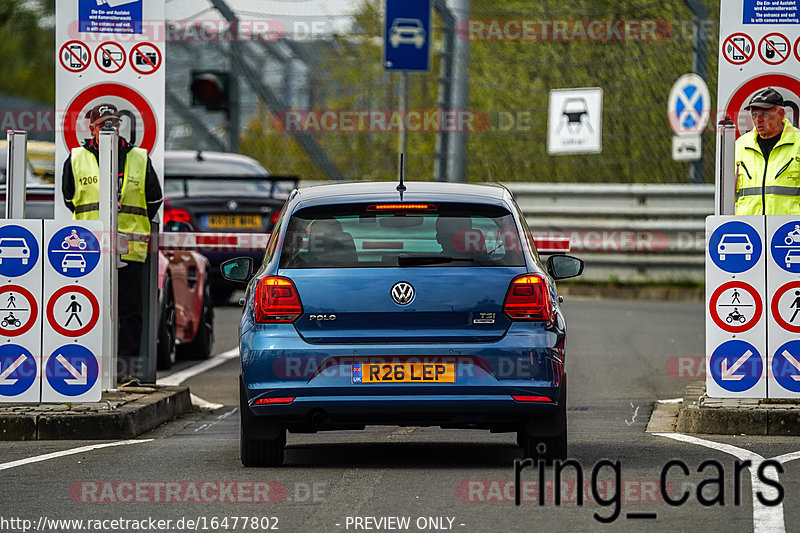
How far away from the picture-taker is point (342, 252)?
30.7ft

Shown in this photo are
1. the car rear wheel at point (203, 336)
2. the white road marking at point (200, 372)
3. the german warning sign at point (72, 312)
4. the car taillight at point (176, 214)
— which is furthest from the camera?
the car taillight at point (176, 214)

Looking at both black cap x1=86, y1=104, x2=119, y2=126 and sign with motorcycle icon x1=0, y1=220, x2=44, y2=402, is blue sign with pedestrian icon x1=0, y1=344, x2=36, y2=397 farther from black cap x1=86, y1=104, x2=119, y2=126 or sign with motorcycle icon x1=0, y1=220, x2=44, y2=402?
black cap x1=86, y1=104, x2=119, y2=126

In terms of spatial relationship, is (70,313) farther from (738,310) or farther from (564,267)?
(738,310)

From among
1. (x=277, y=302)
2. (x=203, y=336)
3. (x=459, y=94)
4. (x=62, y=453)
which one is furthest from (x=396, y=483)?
(x=459, y=94)

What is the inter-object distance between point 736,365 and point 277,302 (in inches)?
127

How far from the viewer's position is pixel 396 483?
8.75 meters

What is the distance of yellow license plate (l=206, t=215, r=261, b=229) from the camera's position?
1972cm

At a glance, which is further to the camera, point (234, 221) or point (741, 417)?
point (234, 221)

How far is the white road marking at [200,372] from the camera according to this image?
44.4 feet

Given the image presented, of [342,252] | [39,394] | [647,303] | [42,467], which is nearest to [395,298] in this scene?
[342,252]

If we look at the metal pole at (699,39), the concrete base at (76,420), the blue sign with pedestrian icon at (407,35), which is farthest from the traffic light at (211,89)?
the concrete base at (76,420)

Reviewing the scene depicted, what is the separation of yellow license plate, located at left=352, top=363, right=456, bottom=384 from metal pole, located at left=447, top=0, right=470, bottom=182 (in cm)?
1396

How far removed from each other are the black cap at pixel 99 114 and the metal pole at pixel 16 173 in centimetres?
130

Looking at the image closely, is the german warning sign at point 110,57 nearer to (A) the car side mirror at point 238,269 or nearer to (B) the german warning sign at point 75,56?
(B) the german warning sign at point 75,56
